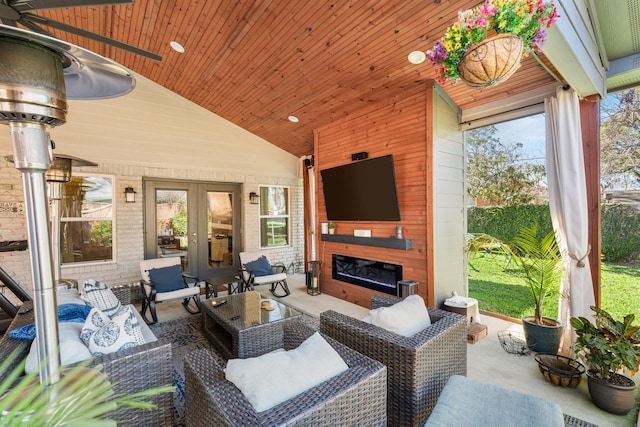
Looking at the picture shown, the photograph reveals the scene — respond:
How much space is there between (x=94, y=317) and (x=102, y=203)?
11.7 ft

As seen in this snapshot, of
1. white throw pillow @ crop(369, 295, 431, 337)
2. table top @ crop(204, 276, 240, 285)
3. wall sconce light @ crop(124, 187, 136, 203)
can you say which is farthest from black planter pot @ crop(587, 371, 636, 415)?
wall sconce light @ crop(124, 187, 136, 203)

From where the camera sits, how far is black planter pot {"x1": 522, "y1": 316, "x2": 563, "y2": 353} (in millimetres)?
2961

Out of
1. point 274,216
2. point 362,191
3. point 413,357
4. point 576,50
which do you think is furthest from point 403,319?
point 274,216

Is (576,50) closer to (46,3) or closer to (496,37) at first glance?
(496,37)

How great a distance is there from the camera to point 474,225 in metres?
4.49

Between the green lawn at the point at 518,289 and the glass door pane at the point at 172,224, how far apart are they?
5.06 m

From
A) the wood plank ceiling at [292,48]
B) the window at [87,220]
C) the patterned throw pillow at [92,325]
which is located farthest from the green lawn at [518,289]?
the window at [87,220]

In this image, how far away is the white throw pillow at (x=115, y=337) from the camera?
1844 millimetres

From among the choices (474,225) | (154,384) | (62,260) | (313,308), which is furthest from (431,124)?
(62,260)

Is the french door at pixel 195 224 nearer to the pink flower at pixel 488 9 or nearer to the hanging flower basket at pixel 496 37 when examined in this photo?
the hanging flower basket at pixel 496 37

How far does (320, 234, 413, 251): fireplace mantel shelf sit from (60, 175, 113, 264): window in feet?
11.9

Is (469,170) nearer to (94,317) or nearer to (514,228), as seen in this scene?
(514,228)

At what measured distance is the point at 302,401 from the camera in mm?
1274

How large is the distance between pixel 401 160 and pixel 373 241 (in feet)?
4.00
